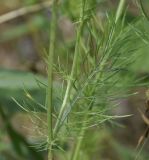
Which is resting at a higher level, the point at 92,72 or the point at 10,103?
the point at 92,72

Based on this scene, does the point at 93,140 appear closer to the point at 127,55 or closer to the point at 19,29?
the point at 127,55

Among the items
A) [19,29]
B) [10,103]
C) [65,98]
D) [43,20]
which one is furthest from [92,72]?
[19,29]

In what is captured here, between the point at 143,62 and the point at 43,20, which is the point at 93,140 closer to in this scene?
the point at 143,62

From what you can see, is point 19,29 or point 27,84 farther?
point 19,29

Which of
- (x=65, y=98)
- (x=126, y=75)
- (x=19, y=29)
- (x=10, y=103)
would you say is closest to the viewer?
(x=65, y=98)

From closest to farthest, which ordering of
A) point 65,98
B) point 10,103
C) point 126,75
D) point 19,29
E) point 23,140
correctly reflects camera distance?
1. point 65,98
2. point 126,75
3. point 23,140
4. point 10,103
5. point 19,29

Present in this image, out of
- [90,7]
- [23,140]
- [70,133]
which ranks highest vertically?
[90,7]

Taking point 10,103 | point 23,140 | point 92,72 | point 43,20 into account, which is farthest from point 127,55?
point 43,20

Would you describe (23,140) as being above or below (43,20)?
below

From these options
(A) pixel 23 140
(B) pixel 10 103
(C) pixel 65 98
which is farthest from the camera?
(B) pixel 10 103
